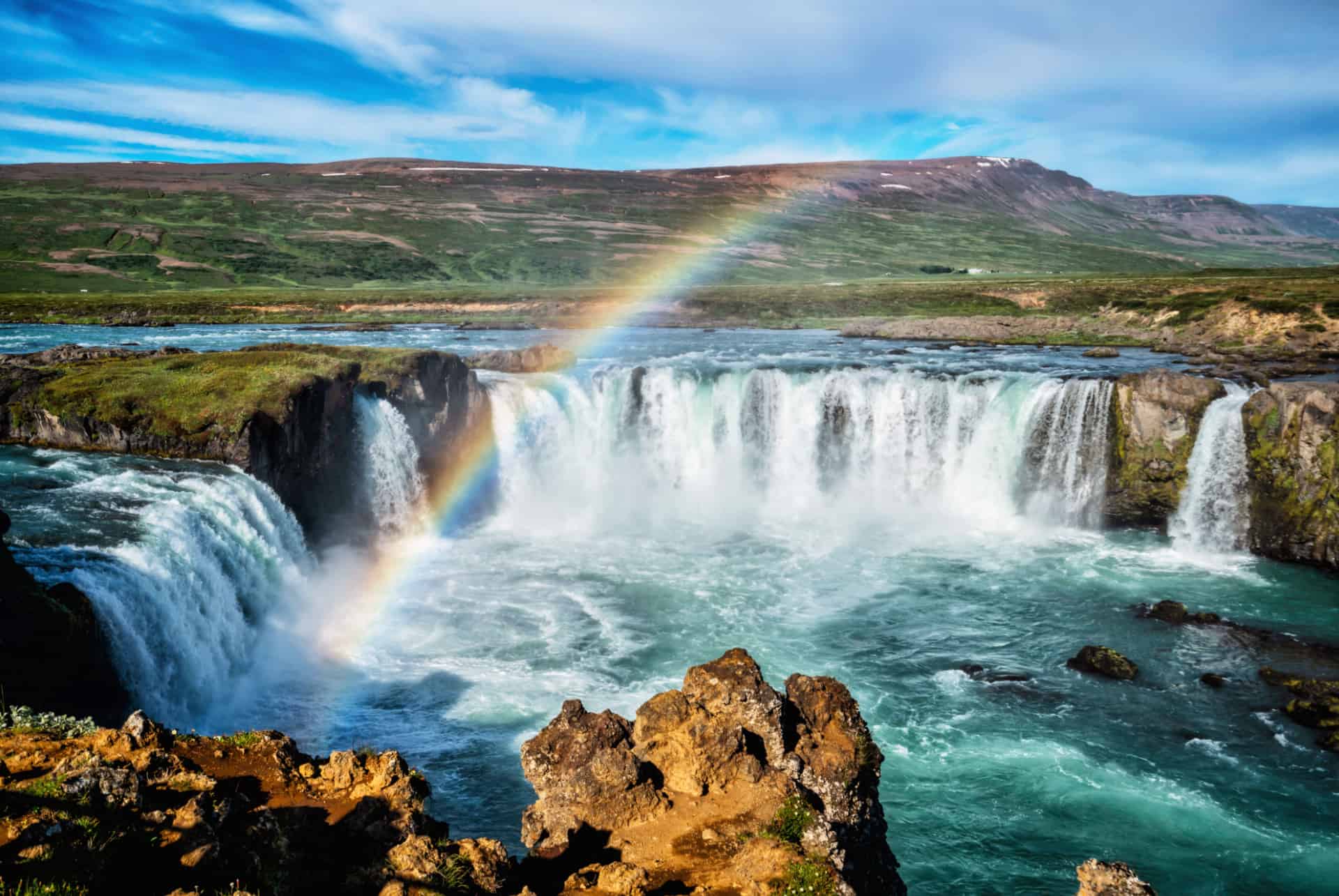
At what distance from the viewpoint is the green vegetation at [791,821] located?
948 centimetres

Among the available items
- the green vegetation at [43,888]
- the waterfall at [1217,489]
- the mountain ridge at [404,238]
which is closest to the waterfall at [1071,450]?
the waterfall at [1217,489]

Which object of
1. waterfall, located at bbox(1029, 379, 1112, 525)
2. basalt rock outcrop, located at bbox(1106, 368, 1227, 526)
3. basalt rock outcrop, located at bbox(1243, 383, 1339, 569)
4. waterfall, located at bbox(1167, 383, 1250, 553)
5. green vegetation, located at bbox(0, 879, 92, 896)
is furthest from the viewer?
waterfall, located at bbox(1029, 379, 1112, 525)

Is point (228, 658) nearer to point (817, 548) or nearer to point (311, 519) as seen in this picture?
point (311, 519)

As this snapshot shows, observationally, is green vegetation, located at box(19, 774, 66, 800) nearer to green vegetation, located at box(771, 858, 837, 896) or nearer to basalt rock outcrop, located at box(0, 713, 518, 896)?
basalt rock outcrop, located at box(0, 713, 518, 896)

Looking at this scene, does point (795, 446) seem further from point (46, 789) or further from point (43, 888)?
point (43, 888)

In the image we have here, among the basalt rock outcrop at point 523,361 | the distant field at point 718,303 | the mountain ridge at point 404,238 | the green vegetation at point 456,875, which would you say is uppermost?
the mountain ridge at point 404,238

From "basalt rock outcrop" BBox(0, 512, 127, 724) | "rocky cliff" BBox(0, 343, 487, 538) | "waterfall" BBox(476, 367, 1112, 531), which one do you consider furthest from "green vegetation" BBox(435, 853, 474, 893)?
"waterfall" BBox(476, 367, 1112, 531)

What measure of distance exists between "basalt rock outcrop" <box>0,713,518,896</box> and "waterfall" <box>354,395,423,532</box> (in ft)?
74.5

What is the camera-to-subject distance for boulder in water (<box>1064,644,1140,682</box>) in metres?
21.7

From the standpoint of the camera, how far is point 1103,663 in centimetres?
2198

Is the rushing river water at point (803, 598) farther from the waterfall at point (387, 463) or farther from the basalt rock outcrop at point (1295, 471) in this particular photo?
the basalt rock outcrop at point (1295, 471)

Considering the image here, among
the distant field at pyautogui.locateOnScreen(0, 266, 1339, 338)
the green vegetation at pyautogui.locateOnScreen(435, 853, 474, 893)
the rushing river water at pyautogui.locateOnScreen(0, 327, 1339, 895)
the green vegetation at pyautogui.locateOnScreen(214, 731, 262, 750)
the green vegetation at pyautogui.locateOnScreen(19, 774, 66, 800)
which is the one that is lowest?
the rushing river water at pyautogui.locateOnScreen(0, 327, 1339, 895)

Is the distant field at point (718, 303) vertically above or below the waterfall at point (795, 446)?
above

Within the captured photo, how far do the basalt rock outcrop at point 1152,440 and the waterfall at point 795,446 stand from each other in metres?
0.61
